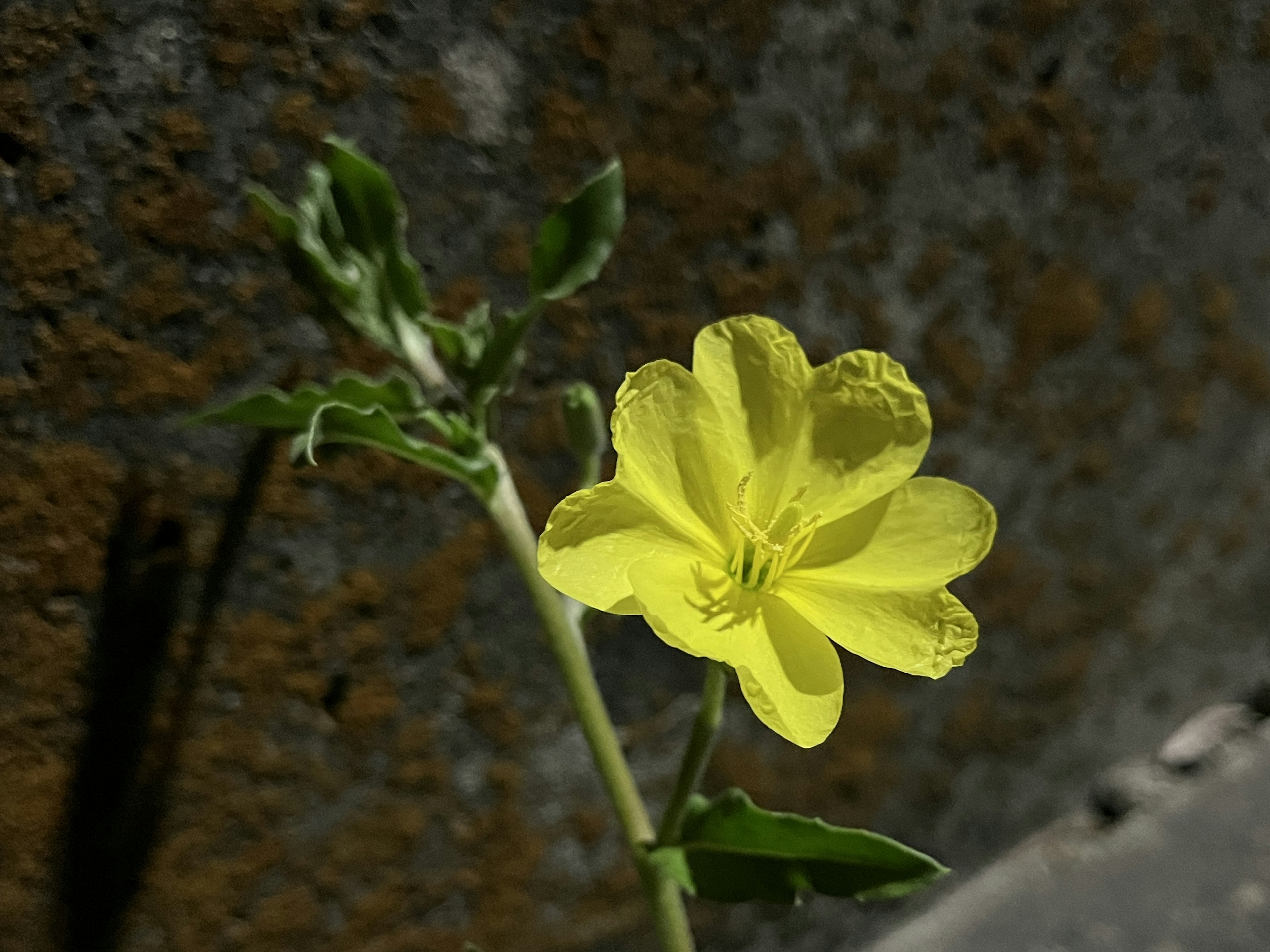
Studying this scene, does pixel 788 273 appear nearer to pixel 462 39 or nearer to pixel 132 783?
pixel 462 39

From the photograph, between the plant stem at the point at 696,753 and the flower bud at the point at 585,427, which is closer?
the plant stem at the point at 696,753

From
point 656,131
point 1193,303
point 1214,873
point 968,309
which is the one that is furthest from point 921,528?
point 1214,873

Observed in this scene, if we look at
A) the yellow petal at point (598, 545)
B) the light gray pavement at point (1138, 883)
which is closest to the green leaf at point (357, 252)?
the yellow petal at point (598, 545)

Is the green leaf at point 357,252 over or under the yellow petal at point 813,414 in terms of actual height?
under

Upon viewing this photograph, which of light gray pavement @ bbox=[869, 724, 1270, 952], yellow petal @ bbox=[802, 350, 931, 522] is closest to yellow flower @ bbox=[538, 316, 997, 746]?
yellow petal @ bbox=[802, 350, 931, 522]

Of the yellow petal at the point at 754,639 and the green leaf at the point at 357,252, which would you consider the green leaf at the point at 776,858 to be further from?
the green leaf at the point at 357,252
